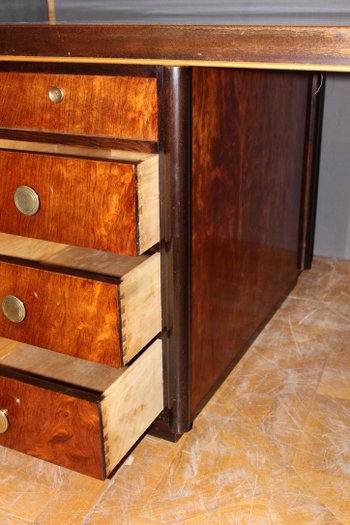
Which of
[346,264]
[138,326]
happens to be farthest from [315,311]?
[138,326]

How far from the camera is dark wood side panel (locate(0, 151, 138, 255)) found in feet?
2.34

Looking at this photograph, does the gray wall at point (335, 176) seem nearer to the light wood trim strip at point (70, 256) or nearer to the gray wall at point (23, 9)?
the gray wall at point (23, 9)

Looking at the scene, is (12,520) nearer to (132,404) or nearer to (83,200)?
(132,404)

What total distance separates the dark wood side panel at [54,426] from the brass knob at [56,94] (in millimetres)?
364

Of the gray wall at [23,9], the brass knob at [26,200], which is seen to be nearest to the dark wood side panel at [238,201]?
the brass knob at [26,200]

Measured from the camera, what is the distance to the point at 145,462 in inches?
35.9

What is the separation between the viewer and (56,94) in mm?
773

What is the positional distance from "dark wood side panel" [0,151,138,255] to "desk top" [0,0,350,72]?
13 cm

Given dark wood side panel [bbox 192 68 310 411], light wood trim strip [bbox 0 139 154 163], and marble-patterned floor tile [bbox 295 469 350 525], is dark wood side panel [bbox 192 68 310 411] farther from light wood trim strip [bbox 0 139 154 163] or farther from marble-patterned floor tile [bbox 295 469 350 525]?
marble-patterned floor tile [bbox 295 469 350 525]

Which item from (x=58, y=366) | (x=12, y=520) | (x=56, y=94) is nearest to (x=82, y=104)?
(x=56, y=94)

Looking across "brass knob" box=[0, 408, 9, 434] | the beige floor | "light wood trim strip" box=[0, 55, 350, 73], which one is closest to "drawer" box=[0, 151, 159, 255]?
"light wood trim strip" box=[0, 55, 350, 73]

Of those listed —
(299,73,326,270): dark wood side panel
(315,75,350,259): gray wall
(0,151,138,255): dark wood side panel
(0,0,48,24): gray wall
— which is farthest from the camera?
(315,75,350,259): gray wall

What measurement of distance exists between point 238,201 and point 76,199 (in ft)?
1.13

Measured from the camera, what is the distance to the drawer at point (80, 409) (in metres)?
0.74
